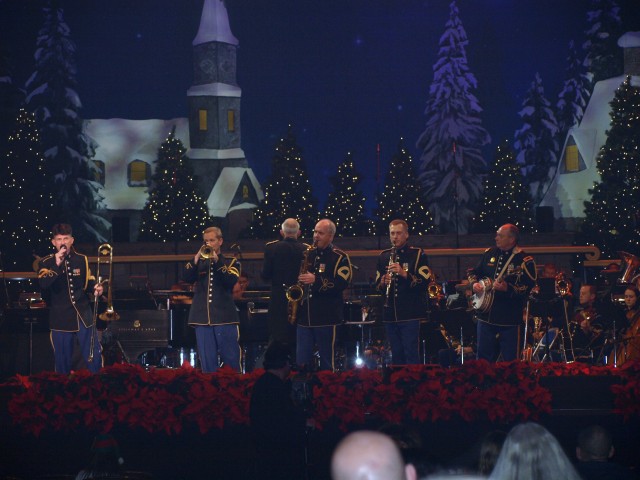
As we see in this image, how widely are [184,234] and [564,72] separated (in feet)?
68.7

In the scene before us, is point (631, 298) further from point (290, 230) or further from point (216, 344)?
point (216, 344)

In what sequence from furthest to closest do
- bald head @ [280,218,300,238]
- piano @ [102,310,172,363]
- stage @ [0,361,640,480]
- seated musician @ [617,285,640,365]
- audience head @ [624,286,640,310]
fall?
piano @ [102,310,172,363] → audience head @ [624,286,640,310] → seated musician @ [617,285,640,365] → bald head @ [280,218,300,238] → stage @ [0,361,640,480]

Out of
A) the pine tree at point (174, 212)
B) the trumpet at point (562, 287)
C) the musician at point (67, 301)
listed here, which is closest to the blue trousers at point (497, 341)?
the trumpet at point (562, 287)

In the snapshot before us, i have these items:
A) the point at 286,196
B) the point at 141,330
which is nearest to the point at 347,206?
the point at 286,196

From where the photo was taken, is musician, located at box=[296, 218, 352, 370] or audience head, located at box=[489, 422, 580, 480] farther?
musician, located at box=[296, 218, 352, 370]

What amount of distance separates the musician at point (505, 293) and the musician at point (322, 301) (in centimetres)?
179

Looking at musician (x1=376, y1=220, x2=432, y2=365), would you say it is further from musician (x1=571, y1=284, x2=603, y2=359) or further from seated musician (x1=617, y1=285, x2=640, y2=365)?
musician (x1=571, y1=284, x2=603, y2=359)

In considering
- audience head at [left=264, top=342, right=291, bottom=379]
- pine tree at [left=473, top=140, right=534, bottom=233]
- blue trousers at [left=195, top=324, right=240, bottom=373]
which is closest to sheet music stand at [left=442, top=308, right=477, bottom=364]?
blue trousers at [left=195, top=324, right=240, bottom=373]

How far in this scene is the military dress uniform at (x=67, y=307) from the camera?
13.8 metres

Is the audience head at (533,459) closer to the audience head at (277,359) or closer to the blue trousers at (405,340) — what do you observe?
the audience head at (277,359)

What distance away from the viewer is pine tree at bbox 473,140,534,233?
1410 inches

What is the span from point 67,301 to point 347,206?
21.7 meters

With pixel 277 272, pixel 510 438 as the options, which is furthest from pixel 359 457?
pixel 277 272

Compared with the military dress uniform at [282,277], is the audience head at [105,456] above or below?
below
